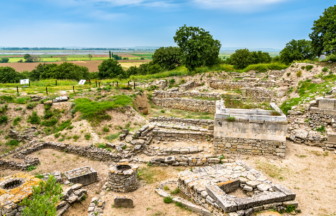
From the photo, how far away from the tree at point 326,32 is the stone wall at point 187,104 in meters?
19.1

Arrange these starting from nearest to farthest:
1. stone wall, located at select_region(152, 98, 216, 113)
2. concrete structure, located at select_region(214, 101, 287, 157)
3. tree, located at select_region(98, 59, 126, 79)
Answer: concrete structure, located at select_region(214, 101, 287, 157)
stone wall, located at select_region(152, 98, 216, 113)
tree, located at select_region(98, 59, 126, 79)

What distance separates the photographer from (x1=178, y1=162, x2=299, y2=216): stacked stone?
6984 mm

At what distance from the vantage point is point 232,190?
8328mm

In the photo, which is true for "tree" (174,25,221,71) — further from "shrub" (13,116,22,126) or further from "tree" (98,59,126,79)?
"shrub" (13,116,22,126)

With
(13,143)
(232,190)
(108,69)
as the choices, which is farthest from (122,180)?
(108,69)

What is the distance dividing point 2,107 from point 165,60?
125ft

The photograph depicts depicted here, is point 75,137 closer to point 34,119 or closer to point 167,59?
point 34,119

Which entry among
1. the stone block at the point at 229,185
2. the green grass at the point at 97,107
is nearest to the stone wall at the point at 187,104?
the green grass at the point at 97,107

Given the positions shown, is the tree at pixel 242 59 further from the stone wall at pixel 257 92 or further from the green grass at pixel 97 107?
the green grass at pixel 97 107

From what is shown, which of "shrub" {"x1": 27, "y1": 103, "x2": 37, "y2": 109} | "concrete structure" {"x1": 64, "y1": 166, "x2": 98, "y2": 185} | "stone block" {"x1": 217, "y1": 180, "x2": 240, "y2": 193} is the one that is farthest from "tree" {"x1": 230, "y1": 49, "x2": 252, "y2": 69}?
"concrete structure" {"x1": 64, "y1": 166, "x2": 98, "y2": 185}

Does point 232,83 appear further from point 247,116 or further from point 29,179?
point 29,179

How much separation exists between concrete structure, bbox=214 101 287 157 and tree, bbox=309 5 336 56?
23.4m

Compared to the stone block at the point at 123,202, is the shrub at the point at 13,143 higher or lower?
higher

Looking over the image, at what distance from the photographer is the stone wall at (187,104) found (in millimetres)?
19953
